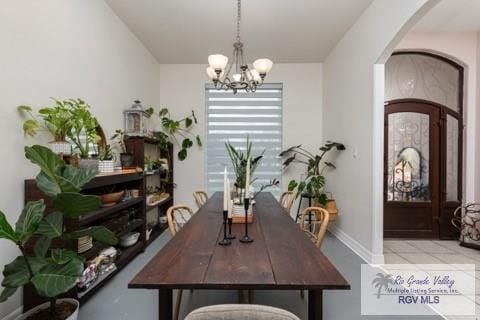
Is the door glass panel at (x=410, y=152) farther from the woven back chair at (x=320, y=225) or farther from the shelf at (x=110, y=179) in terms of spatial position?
the shelf at (x=110, y=179)

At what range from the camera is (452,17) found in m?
3.56

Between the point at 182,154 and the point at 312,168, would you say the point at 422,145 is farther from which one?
the point at 182,154

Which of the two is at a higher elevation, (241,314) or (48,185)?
(48,185)

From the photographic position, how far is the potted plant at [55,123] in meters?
2.09

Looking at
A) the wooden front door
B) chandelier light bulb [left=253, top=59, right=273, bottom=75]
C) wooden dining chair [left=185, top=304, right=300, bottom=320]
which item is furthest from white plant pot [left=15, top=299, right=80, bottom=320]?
the wooden front door

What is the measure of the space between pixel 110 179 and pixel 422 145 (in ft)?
14.3

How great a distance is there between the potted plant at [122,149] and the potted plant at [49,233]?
1759 mm

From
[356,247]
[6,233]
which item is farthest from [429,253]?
[6,233]

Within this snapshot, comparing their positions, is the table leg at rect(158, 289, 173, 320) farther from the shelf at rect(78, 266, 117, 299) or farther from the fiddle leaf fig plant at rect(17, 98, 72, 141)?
the fiddle leaf fig plant at rect(17, 98, 72, 141)

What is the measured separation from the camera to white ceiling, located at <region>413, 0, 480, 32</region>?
3.28m

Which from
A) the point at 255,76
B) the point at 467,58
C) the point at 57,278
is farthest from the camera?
the point at 467,58

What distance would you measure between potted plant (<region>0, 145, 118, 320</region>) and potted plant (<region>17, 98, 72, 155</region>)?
64cm

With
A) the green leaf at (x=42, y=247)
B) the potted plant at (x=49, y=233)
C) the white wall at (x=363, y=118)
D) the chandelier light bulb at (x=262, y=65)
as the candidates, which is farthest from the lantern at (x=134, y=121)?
the white wall at (x=363, y=118)

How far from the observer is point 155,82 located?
4.93 metres
